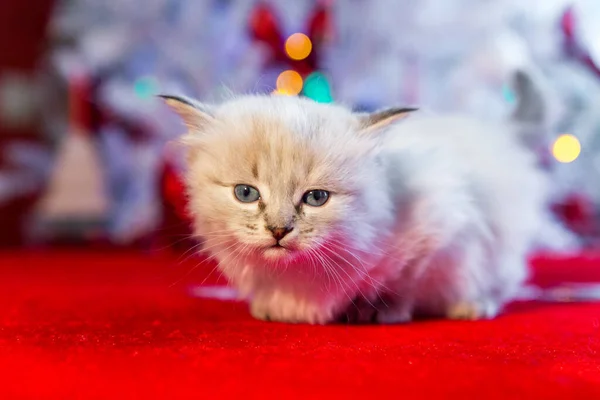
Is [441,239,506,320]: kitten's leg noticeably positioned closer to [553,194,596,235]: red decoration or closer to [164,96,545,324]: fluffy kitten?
[164,96,545,324]: fluffy kitten

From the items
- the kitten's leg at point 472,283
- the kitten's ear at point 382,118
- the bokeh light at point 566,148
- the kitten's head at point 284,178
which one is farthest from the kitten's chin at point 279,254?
the bokeh light at point 566,148

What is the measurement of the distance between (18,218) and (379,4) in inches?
82.6

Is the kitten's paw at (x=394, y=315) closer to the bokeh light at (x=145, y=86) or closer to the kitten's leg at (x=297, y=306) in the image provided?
the kitten's leg at (x=297, y=306)

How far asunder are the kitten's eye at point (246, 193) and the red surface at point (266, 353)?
0.70ft

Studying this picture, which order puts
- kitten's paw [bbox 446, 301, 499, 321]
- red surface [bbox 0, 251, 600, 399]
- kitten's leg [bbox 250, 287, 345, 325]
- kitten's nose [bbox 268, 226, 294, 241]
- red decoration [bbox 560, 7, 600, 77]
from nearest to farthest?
red surface [bbox 0, 251, 600, 399] → kitten's nose [bbox 268, 226, 294, 241] → kitten's leg [bbox 250, 287, 345, 325] → kitten's paw [bbox 446, 301, 499, 321] → red decoration [bbox 560, 7, 600, 77]

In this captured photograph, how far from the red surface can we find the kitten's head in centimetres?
15

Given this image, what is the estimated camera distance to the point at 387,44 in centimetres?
206

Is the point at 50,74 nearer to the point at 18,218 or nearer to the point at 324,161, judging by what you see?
the point at 18,218

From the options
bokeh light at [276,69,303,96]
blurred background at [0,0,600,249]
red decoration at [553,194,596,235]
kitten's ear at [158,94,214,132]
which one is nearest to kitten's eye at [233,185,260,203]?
kitten's ear at [158,94,214,132]

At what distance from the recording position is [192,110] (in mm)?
1044

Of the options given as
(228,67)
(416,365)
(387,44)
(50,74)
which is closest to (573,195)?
(387,44)

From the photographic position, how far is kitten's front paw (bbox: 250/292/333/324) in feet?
3.59

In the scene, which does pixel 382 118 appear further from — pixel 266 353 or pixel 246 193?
pixel 266 353

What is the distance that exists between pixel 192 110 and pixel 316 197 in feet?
0.83
